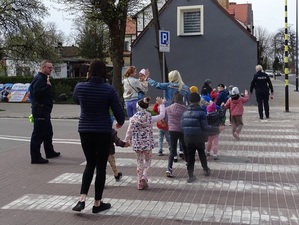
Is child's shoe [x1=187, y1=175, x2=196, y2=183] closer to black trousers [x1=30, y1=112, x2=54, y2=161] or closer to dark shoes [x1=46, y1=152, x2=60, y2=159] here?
black trousers [x1=30, y1=112, x2=54, y2=161]

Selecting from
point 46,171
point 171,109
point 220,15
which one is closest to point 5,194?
point 46,171

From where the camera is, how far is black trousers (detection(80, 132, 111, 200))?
5.45 m

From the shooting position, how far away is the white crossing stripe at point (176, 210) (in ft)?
17.3

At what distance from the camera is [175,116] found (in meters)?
7.52

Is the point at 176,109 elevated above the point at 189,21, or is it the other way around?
the point at 189,21

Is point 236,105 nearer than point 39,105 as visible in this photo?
No

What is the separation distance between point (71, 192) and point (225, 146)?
16.3 feet

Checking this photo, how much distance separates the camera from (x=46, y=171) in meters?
8.14

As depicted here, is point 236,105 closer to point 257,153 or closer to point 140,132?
point 257,153

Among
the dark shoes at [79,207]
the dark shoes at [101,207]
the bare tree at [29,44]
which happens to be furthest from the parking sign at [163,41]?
the bare tree at [29,44]

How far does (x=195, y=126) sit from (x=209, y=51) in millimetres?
18606

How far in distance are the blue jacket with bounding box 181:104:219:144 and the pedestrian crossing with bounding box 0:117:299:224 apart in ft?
2.34

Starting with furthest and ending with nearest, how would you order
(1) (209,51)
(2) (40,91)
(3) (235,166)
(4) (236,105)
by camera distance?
(1) (209,51) → (4) (236,105) → (2) (40,91) → (3) (235,166)

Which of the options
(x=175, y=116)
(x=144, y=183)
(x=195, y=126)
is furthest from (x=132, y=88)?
(x=144, y=183)
